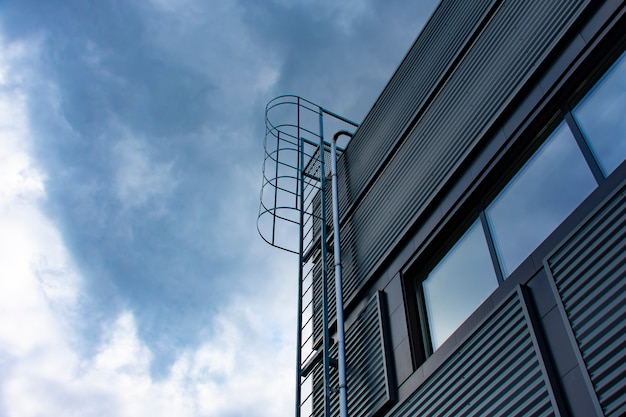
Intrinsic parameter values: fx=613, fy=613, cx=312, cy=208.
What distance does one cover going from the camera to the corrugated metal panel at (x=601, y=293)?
4890mm

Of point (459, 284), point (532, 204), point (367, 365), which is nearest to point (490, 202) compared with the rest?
point (532, 204)

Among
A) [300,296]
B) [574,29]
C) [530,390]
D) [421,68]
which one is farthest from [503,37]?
[300,296]

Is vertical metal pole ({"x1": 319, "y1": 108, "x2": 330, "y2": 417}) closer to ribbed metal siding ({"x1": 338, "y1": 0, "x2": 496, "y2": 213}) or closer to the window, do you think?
ribbed metal siding ({"x1": 338, "y1": 0, "x2": 496, "y2": 213})

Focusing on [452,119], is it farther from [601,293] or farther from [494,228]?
[601,293]

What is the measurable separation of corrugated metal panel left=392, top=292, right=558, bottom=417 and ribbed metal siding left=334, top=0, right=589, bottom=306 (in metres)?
2.62

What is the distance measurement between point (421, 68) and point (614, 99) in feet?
16.4

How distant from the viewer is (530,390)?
221 inches

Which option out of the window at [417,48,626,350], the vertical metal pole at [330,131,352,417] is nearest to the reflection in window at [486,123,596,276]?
the window at [417,48,626,350]

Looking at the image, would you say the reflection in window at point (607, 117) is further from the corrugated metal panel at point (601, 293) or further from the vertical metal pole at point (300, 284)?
the vertical metal pole at point (300, 284)

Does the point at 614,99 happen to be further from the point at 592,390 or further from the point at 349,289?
the point at 349,289

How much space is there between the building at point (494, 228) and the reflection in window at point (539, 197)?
0.02 meters

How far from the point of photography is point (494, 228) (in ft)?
24.9

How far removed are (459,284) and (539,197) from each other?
1.68 m

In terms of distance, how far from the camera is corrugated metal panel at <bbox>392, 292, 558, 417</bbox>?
565 centimetres
